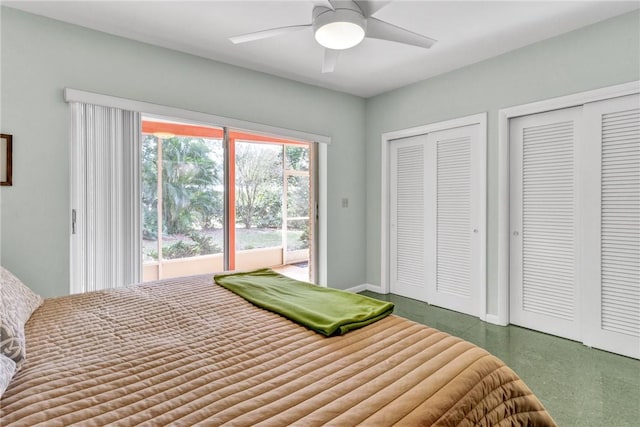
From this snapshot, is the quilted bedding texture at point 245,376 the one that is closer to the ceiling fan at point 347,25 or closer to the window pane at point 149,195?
the ceiling fan at point 347,25

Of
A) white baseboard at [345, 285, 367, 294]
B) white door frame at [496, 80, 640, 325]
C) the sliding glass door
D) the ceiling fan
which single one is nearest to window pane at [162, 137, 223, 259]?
the sliding glass door

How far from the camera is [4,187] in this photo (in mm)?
2391

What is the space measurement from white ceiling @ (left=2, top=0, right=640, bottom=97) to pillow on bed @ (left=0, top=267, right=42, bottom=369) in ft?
6.63

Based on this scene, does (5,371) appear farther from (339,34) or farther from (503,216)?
(503,216)

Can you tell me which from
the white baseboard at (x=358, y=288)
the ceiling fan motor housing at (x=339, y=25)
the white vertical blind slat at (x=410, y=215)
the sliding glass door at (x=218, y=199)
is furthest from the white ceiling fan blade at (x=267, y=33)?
the white baseboard at (x=358, y=288)

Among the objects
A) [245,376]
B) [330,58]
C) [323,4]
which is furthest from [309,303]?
[330,58]

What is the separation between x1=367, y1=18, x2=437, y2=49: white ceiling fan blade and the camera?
214 centimetres

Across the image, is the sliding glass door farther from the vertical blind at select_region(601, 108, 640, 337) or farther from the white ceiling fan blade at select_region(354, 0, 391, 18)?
the vertical blind at select_region(601, 108, 640, 337)

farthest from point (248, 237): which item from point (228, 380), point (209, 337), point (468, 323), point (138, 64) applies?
point (228, 380)

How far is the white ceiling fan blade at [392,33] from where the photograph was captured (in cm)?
214

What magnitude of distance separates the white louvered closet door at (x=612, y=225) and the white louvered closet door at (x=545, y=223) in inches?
4.7

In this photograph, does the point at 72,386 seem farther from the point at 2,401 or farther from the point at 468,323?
the point at 468,323

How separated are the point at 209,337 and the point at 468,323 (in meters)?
2.87

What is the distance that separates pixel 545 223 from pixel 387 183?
1.87 metres
